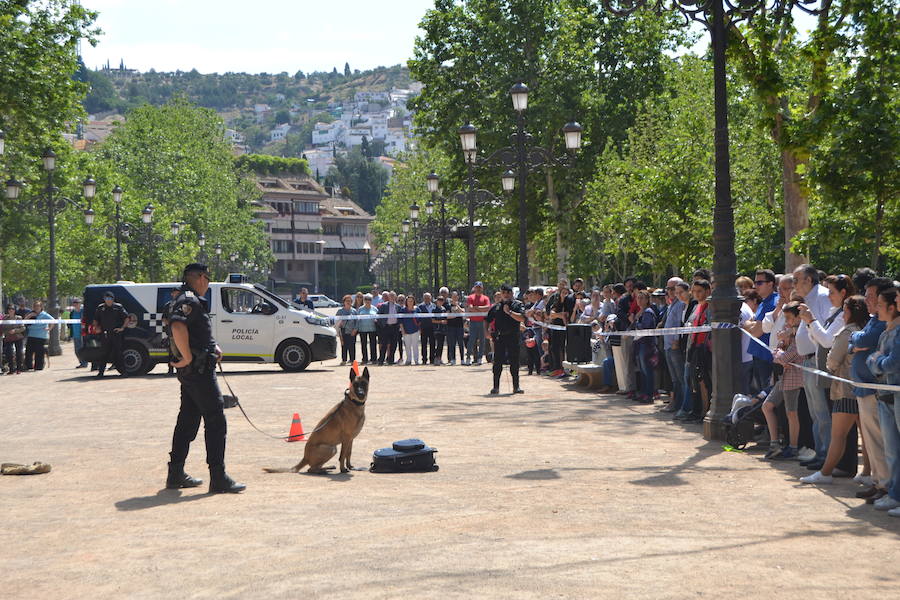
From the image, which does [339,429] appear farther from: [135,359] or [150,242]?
[150,242]

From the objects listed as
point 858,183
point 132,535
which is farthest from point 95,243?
point 132,535

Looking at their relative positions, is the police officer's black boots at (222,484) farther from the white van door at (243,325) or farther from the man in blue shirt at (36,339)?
the man in blue shirt at (36,339)

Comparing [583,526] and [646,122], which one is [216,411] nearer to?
[583,526]

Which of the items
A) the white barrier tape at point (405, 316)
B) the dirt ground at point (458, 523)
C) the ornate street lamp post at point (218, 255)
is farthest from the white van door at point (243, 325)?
the ornate street lamp post at point (218, 255)

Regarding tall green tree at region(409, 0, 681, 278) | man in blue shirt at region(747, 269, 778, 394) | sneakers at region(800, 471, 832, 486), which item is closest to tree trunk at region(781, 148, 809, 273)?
man in blue shirt at region(747, 269, 778, 394)

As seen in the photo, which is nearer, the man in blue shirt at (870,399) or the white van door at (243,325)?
the man in blue shirt at (870,399)

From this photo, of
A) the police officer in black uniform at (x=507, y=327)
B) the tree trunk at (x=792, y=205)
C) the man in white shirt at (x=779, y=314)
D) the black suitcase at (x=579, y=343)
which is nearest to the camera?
the man in white shirt at (x=779, y=314)

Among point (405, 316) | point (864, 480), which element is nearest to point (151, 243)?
point (405, 316)

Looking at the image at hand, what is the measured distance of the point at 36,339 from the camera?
3005cm

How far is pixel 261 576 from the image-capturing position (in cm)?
659

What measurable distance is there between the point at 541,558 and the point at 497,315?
495 inches

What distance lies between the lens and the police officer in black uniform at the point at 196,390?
32.4 ft

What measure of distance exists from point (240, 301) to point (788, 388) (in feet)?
60.3

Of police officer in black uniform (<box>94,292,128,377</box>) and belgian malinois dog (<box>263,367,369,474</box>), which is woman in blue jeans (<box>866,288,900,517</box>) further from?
police officer in black uniform (<box>94,292,128,377</box>)
